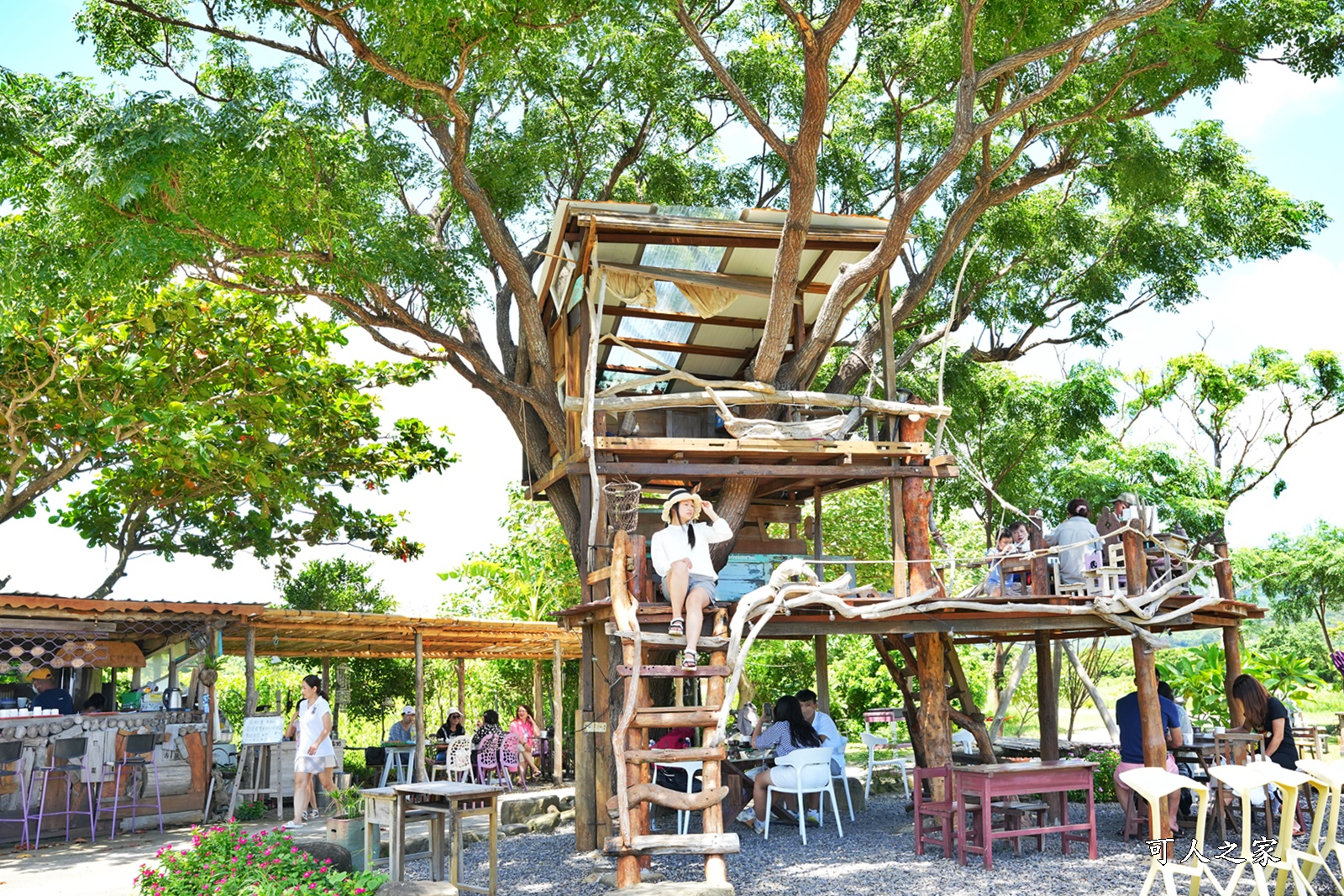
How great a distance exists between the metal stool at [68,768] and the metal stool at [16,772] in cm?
14

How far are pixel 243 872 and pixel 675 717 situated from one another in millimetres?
2801

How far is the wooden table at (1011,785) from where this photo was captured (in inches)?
331

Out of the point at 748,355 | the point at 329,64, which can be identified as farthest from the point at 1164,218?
the point at 329,64

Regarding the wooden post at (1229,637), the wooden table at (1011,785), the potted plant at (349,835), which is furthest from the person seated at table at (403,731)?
the wooden post at (1229,637)

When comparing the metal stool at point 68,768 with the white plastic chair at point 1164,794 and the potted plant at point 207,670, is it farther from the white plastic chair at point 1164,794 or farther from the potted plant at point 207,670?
the white plastic chair at point 1164,794

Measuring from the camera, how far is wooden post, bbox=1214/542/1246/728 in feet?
33.6

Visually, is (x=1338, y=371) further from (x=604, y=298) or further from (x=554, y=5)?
(x=554, y=5)

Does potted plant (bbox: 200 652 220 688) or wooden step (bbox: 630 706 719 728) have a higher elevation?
potted plant (bbox: 200 652 220 688)

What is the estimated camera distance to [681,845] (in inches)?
263

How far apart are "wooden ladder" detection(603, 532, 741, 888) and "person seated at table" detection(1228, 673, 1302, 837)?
15.6ft

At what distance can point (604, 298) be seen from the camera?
11617 millimetres

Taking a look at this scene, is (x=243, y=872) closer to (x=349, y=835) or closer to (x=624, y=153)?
(x=349, y=835)

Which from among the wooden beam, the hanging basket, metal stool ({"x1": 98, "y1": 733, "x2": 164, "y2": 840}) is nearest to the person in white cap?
the hanging basket

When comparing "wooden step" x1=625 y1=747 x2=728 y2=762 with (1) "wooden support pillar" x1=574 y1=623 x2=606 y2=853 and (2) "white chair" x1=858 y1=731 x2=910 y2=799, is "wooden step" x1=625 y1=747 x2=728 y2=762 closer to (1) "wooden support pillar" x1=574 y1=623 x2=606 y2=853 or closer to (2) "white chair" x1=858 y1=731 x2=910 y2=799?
(1) "wooden support pillar" x1=574 y1=623 x2=606 y2=853
